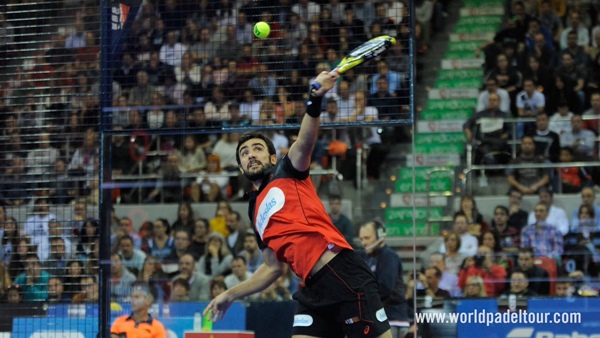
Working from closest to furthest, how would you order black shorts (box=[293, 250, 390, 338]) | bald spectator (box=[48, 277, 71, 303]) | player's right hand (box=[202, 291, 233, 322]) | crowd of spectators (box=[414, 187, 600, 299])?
black shorts (box=[293, 250, 390, 338]) < player's right hand (box=[202, 291, 233, 322]) < bald spectator (box=[48, 277, 71, 303]) < crowd of spectators (box=[414, 187, 600, 299])

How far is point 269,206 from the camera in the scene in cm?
603

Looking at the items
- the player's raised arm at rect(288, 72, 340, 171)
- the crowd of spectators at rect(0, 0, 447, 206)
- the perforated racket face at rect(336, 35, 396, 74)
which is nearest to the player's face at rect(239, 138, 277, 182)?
the player's raised arm at rect(288, 72, 340, 171)

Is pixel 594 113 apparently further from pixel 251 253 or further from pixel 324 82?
pixel 324 82

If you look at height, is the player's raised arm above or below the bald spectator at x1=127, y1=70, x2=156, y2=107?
below

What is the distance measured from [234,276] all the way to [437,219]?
9.14 feet

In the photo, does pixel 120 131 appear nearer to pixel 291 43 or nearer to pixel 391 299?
pixel 291 43

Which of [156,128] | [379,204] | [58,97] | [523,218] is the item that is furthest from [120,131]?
[523,218]

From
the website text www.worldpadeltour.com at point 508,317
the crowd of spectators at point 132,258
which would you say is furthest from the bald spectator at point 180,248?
the website text www.worldpadeltour.com at point 508,317

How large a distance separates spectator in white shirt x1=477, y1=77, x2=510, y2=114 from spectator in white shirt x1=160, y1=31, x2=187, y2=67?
562 cm

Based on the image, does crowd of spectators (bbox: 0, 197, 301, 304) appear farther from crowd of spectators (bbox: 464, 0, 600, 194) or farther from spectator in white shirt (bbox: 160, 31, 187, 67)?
crowd of spectators (bbox: 464, 0, 600, 194)

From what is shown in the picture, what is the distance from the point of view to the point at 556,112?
41.6 ft

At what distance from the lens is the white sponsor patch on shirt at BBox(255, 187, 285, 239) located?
5.97 m

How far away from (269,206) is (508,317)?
→ 10.0 feet

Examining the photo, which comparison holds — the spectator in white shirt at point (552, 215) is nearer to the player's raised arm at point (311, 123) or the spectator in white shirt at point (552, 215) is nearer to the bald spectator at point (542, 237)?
the bald spectator at point (542, 237)
